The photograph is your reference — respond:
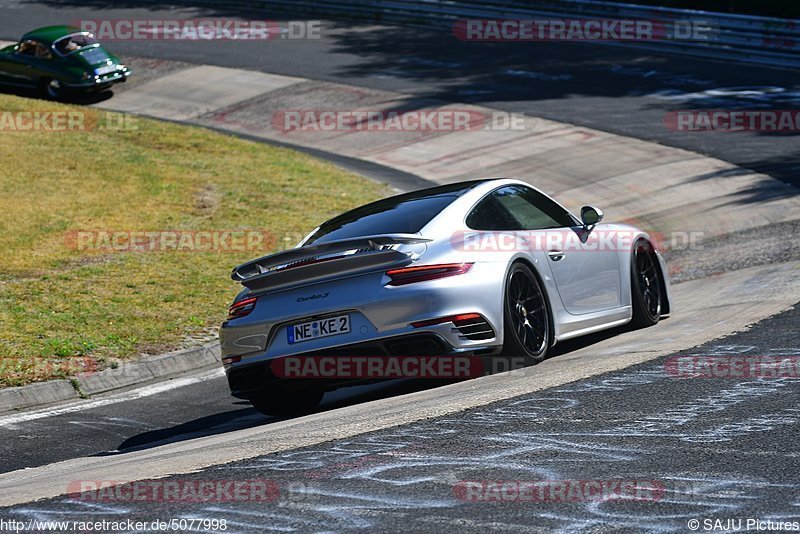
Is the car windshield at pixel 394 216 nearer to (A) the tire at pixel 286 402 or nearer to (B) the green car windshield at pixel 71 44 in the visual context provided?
(A) the tire at pixel 286 402

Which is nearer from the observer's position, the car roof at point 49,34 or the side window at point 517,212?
the side window at point 517,212

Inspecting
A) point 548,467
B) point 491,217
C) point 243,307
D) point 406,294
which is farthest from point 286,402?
point 548,467

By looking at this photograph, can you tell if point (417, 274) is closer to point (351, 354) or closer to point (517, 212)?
point (351, 354)

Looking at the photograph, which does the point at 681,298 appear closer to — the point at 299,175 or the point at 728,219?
the point at 728,219

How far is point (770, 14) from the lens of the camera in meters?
32.3

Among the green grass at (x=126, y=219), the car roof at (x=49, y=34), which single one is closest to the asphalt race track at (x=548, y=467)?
the green grass at (x=126, y=219)

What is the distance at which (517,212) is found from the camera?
8.86m

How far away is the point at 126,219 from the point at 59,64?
11.8m

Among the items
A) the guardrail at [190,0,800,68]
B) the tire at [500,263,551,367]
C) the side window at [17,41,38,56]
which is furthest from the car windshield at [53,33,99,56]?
the tire at [500,263,551,367]

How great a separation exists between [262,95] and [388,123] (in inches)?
162

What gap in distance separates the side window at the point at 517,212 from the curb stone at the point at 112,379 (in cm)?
335

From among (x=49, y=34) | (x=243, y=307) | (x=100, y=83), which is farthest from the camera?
(x=49, y=34)

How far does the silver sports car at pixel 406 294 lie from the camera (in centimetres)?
754

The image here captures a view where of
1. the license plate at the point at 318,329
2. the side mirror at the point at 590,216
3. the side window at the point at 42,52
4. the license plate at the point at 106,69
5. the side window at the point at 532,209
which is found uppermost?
the side window at the point at 532,209
